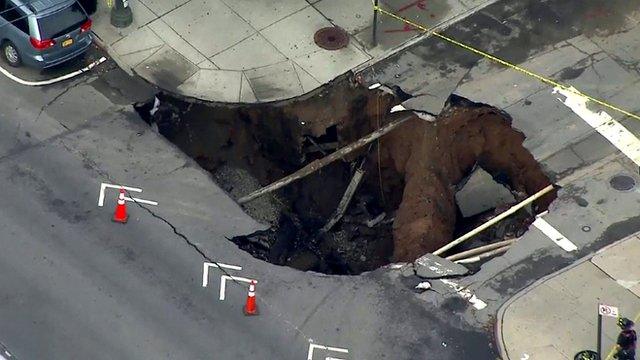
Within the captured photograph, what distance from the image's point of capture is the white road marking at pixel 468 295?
812 inches

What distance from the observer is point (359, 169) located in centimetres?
2522

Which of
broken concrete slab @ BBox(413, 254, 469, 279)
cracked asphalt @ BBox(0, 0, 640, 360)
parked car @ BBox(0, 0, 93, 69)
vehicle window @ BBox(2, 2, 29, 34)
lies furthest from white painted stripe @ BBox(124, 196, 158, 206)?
broken concrete slab @ BBox(413, 254, 469, 279)

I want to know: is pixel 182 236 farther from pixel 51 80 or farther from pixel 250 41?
pixel 250 41

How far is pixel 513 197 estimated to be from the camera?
2362 centimetres

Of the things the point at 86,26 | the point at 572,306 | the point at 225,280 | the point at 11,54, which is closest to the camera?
the point at 572,306

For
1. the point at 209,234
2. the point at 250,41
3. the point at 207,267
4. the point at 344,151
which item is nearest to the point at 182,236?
the point at 209,234

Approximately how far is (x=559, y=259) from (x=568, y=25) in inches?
278

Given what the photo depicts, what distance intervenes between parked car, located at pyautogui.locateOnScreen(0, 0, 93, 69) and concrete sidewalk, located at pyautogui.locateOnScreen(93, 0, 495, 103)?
1.11m

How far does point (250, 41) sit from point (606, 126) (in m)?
8.16

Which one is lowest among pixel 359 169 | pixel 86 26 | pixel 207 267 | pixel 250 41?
pixel 359 169

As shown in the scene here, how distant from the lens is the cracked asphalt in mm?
20031

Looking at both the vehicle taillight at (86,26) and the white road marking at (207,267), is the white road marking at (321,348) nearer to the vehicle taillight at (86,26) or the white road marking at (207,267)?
the white road marking at (207,267)

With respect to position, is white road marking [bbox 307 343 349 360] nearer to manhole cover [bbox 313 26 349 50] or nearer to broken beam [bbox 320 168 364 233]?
broken beam [bbox 320 168 364 233]

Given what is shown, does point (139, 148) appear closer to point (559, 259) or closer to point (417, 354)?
point (417, 354)
